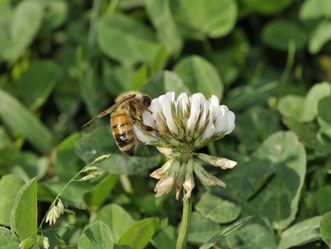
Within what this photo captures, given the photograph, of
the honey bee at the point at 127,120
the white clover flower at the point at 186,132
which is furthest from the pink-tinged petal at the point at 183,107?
the honey bee at the point at 127,120

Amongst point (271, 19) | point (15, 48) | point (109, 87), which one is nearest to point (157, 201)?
point (109, 87)

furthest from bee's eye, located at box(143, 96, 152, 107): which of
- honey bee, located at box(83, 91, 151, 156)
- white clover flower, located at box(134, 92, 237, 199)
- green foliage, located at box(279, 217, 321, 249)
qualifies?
green foliage, located at box(279, 217, 321, 249)

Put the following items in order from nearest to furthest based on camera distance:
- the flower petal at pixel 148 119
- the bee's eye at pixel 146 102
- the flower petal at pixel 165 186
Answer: the flower petal at pixel 165 186
the flower petal at pixel 148 119
the bee's eye at pixel 146 102

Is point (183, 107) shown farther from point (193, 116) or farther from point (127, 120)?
point (127, 120)

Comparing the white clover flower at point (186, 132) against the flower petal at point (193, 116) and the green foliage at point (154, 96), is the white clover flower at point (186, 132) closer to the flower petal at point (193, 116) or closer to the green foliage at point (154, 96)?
the flower petal at point (193, 116)

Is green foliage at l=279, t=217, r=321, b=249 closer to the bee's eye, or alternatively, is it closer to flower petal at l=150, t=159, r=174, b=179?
flower petal at l=150, t=159, r=174, b=179
